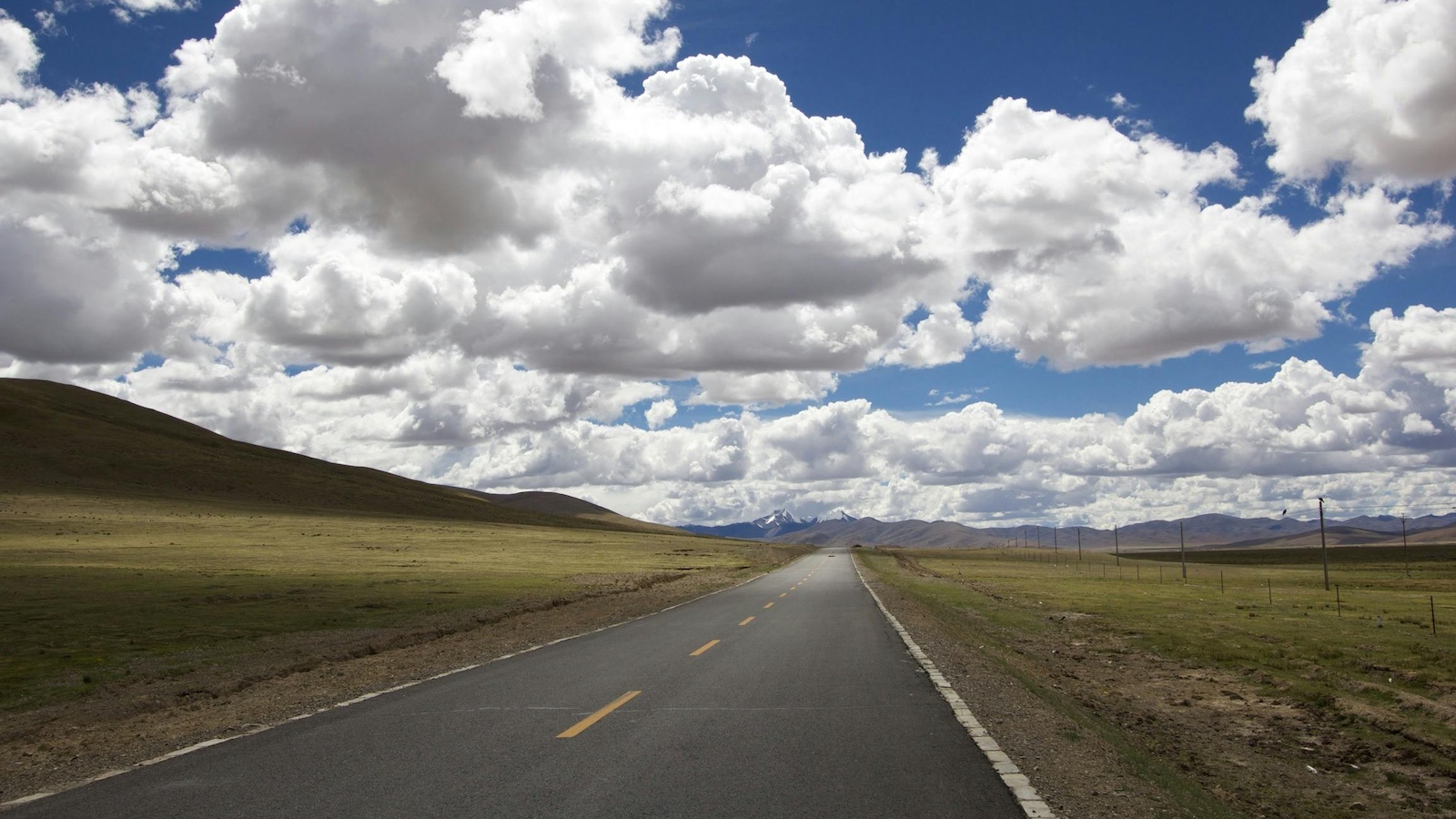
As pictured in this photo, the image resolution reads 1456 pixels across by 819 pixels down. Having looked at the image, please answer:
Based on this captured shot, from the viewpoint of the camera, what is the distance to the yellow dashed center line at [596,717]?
10.2 meters

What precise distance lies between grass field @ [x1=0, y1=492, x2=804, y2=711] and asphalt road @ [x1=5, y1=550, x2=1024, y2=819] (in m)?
7.36

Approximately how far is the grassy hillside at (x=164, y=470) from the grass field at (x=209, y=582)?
25.4 meters

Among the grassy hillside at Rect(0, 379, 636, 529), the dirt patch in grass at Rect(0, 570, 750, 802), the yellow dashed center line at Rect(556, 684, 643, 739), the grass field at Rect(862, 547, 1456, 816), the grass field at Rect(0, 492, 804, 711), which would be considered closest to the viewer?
the dirt patch in grass at Rect(0, 570, 750, 802)

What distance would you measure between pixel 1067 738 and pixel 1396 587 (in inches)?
3494

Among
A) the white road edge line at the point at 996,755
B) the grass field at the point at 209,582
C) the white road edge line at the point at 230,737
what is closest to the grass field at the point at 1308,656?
the white road edge line at the point at 996,755

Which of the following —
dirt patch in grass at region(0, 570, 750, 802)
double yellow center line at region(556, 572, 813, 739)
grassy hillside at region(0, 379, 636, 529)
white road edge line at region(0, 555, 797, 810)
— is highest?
grassy hillside at region(0, 379, 636, 529)

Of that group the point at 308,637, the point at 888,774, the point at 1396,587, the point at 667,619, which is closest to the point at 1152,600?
the point at 667,619

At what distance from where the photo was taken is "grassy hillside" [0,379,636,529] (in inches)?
4946

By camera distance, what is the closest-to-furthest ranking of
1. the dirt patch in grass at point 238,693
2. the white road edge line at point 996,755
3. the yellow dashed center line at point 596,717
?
the white road edge line at point 996,755 < the dirt patch in grass at point 238,693 < the yellow dashed center line at point 596,717

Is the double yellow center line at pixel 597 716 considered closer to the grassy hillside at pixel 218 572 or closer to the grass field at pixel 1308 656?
the grass field at pixel 1308 656

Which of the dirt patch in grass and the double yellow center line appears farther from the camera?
the double yellow center line

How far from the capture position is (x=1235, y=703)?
650 inches

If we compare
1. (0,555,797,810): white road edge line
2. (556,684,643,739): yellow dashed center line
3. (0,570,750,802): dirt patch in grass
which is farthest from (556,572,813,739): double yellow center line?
(0,570,750,802): dirt patch in grass

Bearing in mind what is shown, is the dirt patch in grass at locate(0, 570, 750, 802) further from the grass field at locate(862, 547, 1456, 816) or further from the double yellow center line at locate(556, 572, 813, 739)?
the grass field at locate(862, 547, 1456, 816)
